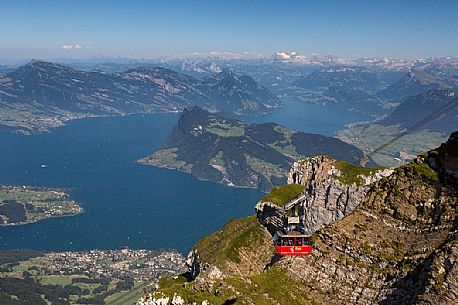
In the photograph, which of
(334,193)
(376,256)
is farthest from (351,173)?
(376,256)

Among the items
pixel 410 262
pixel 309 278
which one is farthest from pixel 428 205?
pixel 309 278

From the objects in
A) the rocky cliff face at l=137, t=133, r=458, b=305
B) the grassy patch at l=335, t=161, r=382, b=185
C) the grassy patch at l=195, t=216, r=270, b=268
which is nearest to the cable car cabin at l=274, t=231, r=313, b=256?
the rocky cliff face at l=137, t=133, r=458, b=305

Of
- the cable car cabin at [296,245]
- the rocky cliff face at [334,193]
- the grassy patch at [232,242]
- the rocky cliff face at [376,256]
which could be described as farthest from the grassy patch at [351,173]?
the grassy patch at [232,242]

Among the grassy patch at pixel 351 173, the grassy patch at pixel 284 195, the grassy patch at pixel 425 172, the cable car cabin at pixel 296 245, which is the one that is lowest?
the grassy patch at pixel 284 195

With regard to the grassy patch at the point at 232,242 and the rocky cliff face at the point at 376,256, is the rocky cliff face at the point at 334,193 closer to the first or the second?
the rocky cliff face at the point at 376,256

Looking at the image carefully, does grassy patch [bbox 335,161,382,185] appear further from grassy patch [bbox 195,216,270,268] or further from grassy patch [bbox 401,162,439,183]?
grassy patch [bbox 195,216,270,268]

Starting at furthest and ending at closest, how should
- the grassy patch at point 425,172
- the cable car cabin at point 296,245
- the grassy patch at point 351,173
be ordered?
the grassy patch at point 351,173 < the cable car cabin at point 296,245 < the grassy patch at point 425,172
